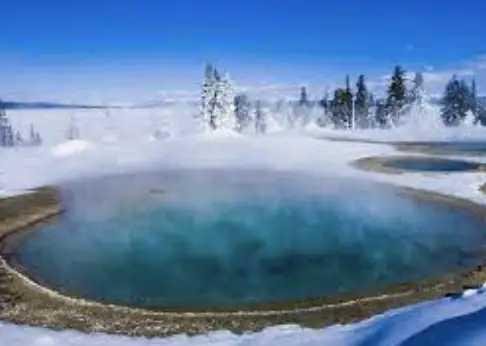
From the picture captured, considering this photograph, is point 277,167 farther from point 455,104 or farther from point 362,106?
point 455,104

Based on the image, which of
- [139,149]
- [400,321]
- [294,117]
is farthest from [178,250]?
[294,117]

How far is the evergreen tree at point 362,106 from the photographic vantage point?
364 ft

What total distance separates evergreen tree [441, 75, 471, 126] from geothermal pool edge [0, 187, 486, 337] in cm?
8952

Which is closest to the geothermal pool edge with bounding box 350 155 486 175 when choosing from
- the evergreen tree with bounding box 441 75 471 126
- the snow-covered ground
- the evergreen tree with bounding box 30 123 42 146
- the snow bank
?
the snow-covered ground

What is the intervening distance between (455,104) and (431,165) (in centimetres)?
5503

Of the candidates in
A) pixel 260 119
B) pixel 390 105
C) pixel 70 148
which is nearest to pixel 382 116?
pixel 390 105

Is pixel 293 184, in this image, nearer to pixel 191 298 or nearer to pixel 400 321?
pixel 191 298

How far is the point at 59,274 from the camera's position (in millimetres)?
28359

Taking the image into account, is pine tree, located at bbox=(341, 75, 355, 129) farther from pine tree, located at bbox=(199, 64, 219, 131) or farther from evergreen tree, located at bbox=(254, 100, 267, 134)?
pine tree, located at bbox=(199, 64, 219, 131)

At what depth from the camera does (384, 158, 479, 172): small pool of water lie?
5903 centimetres

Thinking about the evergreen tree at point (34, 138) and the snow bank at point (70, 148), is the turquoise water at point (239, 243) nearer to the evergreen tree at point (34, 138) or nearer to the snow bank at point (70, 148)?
the snow bank at point (70, 148)

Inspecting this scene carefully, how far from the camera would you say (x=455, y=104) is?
372 feet

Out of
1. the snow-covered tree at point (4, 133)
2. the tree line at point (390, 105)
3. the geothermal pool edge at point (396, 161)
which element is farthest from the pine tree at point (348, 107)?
the snow-covered tree at point (4, 133)

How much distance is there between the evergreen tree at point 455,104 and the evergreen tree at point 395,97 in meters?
9.52
